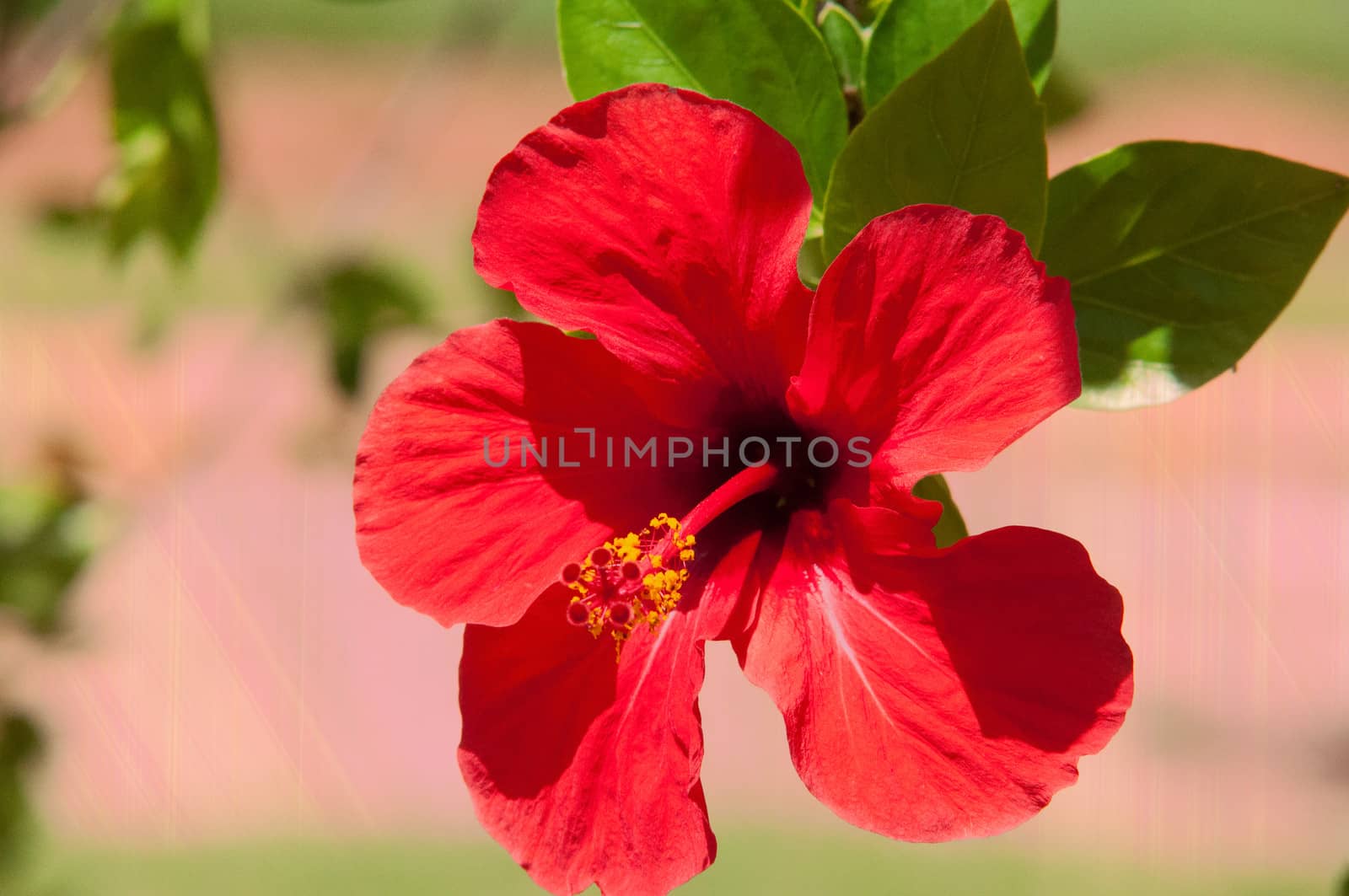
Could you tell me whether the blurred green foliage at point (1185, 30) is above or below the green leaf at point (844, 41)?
below

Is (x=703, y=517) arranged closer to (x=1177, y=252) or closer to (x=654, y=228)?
(x=654, y=228)

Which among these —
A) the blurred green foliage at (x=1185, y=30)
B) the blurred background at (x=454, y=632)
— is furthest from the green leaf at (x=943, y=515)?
the blurred green foliage at (x=1185, y=30)

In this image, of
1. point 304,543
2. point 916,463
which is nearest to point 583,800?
point 916,463

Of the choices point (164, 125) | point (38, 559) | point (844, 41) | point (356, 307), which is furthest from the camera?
point (356, 307)

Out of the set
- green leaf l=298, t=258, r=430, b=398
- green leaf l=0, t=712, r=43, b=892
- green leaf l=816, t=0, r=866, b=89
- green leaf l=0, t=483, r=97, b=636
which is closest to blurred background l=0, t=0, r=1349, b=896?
green leaf l=0, t=712, r=43, b=892

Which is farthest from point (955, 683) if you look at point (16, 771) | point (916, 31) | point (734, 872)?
point (734, 872)

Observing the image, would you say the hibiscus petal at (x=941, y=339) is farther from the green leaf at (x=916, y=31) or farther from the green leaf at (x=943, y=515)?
the green leaf at (x=916, y=31)

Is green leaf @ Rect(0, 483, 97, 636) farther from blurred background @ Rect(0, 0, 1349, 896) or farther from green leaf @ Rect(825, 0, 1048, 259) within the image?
green leaf @ Rect(825, 0, 1048, 259)
